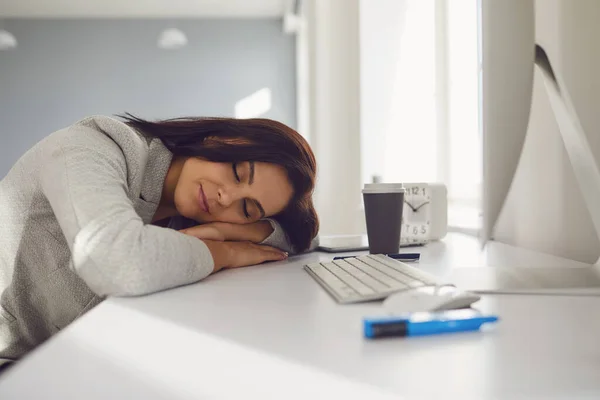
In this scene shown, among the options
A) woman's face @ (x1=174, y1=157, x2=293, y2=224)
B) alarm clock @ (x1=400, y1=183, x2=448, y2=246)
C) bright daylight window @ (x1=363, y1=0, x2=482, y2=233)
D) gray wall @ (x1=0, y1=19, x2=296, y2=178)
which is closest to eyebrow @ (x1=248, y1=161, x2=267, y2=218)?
woman's face @ (x1=174, y1=157, x2=293, y2=224)

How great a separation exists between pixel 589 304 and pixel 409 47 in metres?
2.07

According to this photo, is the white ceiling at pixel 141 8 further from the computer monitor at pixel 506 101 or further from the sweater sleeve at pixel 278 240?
the computer monitor at pixel 506 101

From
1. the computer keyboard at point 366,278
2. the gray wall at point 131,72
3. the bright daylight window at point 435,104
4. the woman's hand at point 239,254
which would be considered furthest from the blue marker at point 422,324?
the gray wall at point 131,72

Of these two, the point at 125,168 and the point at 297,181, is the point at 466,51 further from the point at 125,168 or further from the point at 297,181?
→ the point at 125,168

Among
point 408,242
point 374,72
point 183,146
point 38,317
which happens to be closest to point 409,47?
point 374,72

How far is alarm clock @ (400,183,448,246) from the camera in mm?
1420

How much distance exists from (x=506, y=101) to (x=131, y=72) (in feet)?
17.8

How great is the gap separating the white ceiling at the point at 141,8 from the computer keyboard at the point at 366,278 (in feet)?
14.6

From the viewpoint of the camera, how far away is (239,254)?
104 centimetres

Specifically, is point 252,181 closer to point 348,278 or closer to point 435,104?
point 348,278

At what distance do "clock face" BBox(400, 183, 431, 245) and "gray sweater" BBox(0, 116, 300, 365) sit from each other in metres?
0.63

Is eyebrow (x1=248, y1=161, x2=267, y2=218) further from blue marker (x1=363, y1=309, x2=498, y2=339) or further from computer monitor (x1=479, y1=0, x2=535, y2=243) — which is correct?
blue marker (x1=363, y1=309, x2=498, y2=339)

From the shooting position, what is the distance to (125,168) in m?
0.98

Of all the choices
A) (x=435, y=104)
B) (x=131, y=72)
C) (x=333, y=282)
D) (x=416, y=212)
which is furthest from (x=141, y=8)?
(x=333, y=282)
